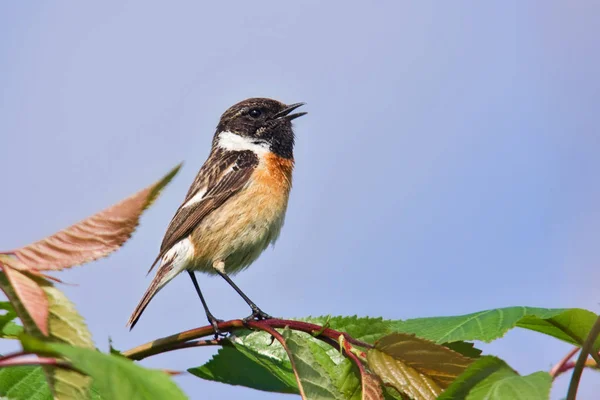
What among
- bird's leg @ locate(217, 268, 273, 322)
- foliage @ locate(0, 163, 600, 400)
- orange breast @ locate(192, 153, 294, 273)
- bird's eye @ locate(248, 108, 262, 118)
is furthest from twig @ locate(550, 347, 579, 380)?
bird's eye @ locate(248, 108, 262, 118)

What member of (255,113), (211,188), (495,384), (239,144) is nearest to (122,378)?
(495,384)

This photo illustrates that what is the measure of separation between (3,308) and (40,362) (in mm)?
1077

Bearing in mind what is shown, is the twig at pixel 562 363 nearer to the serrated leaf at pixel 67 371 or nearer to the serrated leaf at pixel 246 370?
the serrated leaf at pixel 246 370

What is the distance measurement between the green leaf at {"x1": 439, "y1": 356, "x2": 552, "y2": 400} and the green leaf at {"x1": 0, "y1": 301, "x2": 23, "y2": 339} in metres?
1.45

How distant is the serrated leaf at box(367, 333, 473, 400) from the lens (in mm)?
2297

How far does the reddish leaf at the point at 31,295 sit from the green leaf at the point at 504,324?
4.59 ft

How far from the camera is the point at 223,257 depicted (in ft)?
21.8

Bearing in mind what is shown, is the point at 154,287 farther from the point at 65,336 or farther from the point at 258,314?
the point at 65,336

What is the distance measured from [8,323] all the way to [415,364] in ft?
4.46

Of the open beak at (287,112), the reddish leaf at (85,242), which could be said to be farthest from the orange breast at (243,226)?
the reddish leaf at (85,242)

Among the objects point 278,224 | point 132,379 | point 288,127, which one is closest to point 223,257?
point 278,224

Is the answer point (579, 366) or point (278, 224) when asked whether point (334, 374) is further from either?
point (278, 224)

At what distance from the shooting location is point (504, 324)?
267cm

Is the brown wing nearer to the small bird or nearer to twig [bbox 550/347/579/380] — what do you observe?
the small bird
